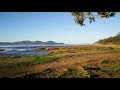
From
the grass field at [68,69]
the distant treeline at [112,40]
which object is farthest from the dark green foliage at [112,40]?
the grass field at [68,69]

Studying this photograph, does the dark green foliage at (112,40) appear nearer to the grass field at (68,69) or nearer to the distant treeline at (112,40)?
the distant treeline at (112,40)

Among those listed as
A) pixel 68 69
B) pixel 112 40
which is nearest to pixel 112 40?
pixel 112 40

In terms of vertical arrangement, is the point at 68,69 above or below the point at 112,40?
Answer: below

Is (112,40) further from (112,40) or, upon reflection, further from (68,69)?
(68,69)

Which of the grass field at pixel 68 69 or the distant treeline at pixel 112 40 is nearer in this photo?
the grass field at pixel 68 69

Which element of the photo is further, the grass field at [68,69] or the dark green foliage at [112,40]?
the dark green foliage at [112,40]

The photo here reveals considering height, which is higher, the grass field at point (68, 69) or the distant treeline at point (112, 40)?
the distant treeline at point (112, 40)

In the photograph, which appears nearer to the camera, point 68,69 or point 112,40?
point 68,69

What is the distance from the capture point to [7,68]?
16.8 metres

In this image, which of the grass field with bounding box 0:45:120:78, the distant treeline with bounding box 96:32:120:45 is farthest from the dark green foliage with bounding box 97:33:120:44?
the grass field with bounding box 0:45:120:78

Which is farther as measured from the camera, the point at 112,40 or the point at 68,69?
the point at 112,40

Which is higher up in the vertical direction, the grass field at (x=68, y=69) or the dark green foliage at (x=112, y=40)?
the dark green foliage at (x=112, y=40)
